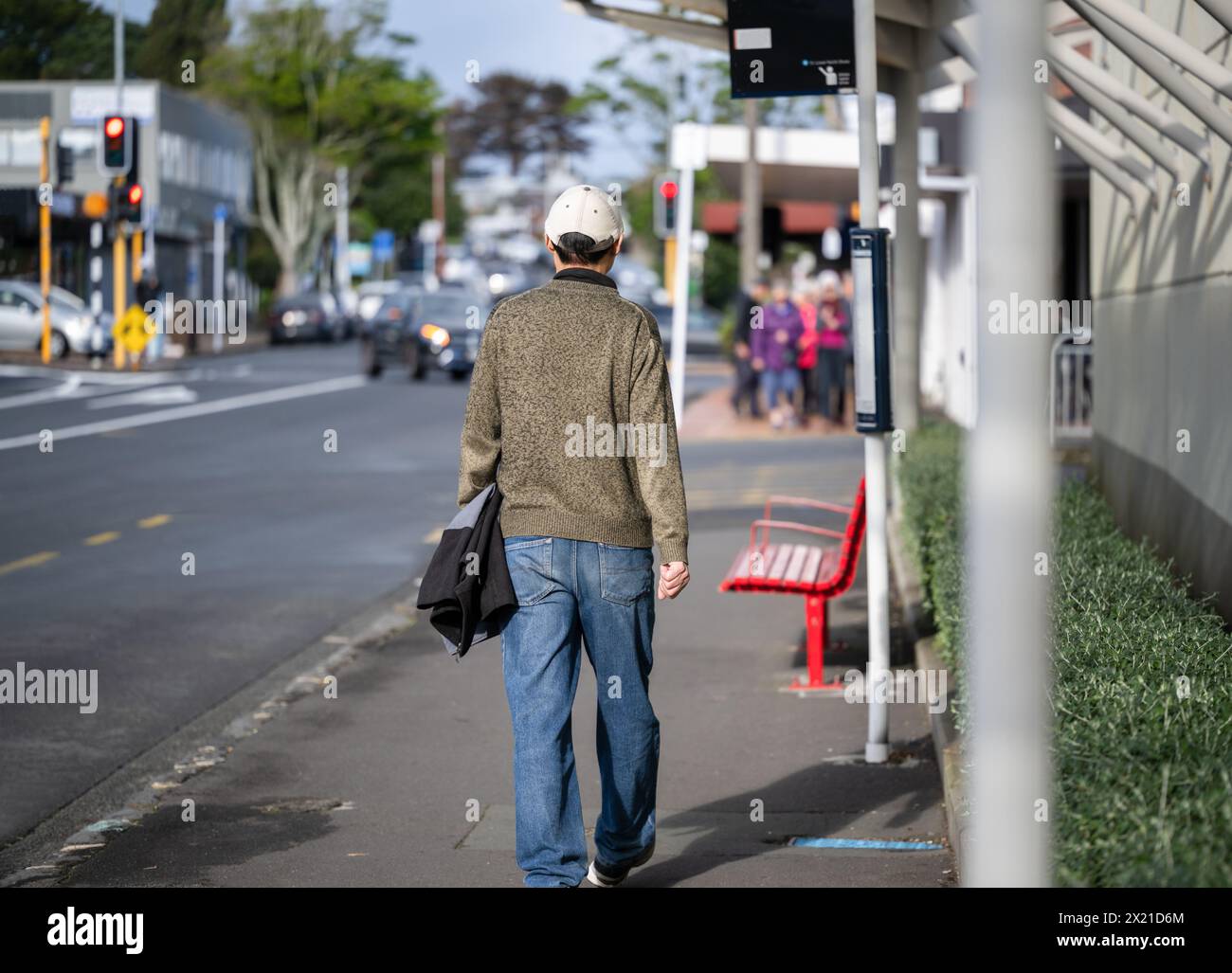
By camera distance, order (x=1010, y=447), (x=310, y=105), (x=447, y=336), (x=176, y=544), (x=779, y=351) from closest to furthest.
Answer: (x=1010, y=447) → (x=176, y=544) → (x=779, y=351) → (x=447, y=336) → (x=310, y=105)

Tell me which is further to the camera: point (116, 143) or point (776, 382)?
point (116, 143)

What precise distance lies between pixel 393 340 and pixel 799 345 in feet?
42.8

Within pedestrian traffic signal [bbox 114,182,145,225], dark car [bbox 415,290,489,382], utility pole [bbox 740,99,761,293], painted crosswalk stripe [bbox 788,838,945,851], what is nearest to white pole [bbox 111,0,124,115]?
pedestrian traffic signal [bbox 114,182,145,225]

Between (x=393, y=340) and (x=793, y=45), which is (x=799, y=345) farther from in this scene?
(x=793, y=45)

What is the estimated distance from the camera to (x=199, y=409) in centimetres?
2766

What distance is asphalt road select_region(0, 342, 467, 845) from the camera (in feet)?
27.0

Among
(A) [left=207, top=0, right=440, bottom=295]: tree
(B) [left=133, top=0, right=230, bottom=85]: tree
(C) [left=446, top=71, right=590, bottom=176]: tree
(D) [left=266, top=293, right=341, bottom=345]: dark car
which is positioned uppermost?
(C) [left=446, top=71, right=590, bottom=176]: tree

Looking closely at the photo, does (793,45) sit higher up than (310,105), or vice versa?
(310,105)

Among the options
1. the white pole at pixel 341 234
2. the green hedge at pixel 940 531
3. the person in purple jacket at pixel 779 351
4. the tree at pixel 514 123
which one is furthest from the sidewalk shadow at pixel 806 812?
the tree at pixel 514 123

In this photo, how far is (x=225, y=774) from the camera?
7148 millimetres

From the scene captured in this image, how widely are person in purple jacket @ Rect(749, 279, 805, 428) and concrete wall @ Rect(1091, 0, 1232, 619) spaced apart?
36.7ft

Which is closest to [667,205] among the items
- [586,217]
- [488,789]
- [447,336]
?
[447,336]

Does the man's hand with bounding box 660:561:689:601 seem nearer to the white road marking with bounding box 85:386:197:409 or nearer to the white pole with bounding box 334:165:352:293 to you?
the white road marking with bounding box 85:386:197:409
